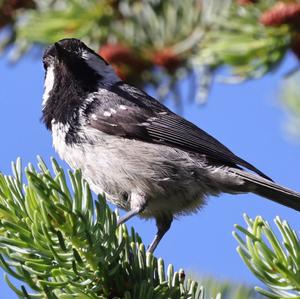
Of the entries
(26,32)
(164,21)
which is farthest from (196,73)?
(26,32)

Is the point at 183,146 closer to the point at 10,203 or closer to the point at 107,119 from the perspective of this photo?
the point at 107,119

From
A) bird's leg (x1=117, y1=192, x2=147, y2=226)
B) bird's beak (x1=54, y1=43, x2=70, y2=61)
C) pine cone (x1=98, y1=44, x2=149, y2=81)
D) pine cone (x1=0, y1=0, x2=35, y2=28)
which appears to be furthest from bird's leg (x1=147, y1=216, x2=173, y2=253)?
pine cone (x1=0, y1=0, x2=35, y2=28)

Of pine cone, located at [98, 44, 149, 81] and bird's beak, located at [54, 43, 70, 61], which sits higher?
bird's beak, located at [54, 43, 70, 61]

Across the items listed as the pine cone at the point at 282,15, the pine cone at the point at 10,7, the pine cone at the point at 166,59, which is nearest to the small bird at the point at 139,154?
the pine cone at the point at 10,7

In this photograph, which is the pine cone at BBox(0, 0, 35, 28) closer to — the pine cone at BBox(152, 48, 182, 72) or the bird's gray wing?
the bird's gray wing

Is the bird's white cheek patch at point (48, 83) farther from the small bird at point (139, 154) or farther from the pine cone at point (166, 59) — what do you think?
the pine cone at point (166, 59)

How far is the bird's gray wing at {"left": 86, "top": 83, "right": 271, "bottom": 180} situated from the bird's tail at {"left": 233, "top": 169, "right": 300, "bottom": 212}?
6cm

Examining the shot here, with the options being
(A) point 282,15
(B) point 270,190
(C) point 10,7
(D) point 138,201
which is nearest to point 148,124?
(D) point 138,201

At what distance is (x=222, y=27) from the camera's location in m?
2.45

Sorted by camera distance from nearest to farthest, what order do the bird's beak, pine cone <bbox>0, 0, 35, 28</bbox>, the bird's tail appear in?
the bird's tail
pine cone <bbox>0, 0, 35, 28</bbox>
the bird's beak

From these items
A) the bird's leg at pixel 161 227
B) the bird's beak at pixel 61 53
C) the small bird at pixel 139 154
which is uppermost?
the bird's beak at pixel 61 53

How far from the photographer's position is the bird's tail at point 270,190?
2406 mm

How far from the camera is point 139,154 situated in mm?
2719

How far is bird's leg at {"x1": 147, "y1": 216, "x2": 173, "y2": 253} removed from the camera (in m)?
2.57
